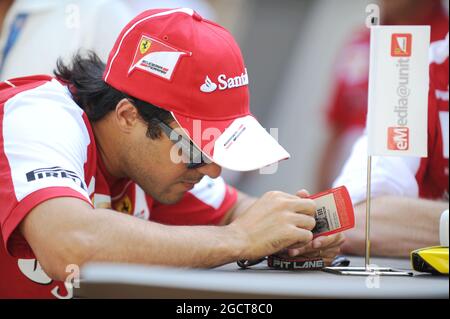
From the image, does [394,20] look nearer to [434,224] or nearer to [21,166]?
[434,224]

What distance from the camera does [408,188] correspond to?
2.62 meters

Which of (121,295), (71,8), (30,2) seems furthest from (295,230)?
(30,2)

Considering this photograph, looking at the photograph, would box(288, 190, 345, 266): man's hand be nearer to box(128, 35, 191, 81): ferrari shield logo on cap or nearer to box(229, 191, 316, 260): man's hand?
box(229, 191, 316, 260): man's hand

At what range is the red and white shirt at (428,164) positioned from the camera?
255cm

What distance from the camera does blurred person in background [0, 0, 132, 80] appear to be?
3104 millimetres

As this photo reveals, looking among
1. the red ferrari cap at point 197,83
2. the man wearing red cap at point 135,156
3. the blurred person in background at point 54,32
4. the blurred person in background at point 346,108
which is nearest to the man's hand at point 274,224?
the man wearing red cap at point 135,156

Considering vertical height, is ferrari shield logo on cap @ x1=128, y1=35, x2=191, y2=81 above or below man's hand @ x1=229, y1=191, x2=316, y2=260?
above

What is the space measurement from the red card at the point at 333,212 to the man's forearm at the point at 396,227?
0.37m

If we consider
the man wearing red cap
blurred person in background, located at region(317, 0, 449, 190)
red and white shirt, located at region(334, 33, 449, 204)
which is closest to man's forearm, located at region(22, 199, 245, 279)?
the man wearing red cap

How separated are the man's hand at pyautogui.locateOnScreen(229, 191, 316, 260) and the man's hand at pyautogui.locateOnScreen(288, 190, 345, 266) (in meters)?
0.06

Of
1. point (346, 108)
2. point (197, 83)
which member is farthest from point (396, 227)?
point (346, 108)

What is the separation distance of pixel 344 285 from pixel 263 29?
5.38 m

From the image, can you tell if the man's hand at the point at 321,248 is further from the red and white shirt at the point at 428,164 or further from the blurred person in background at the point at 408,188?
the red and white shirt at the point at 428,164

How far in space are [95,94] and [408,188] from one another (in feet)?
3.29
